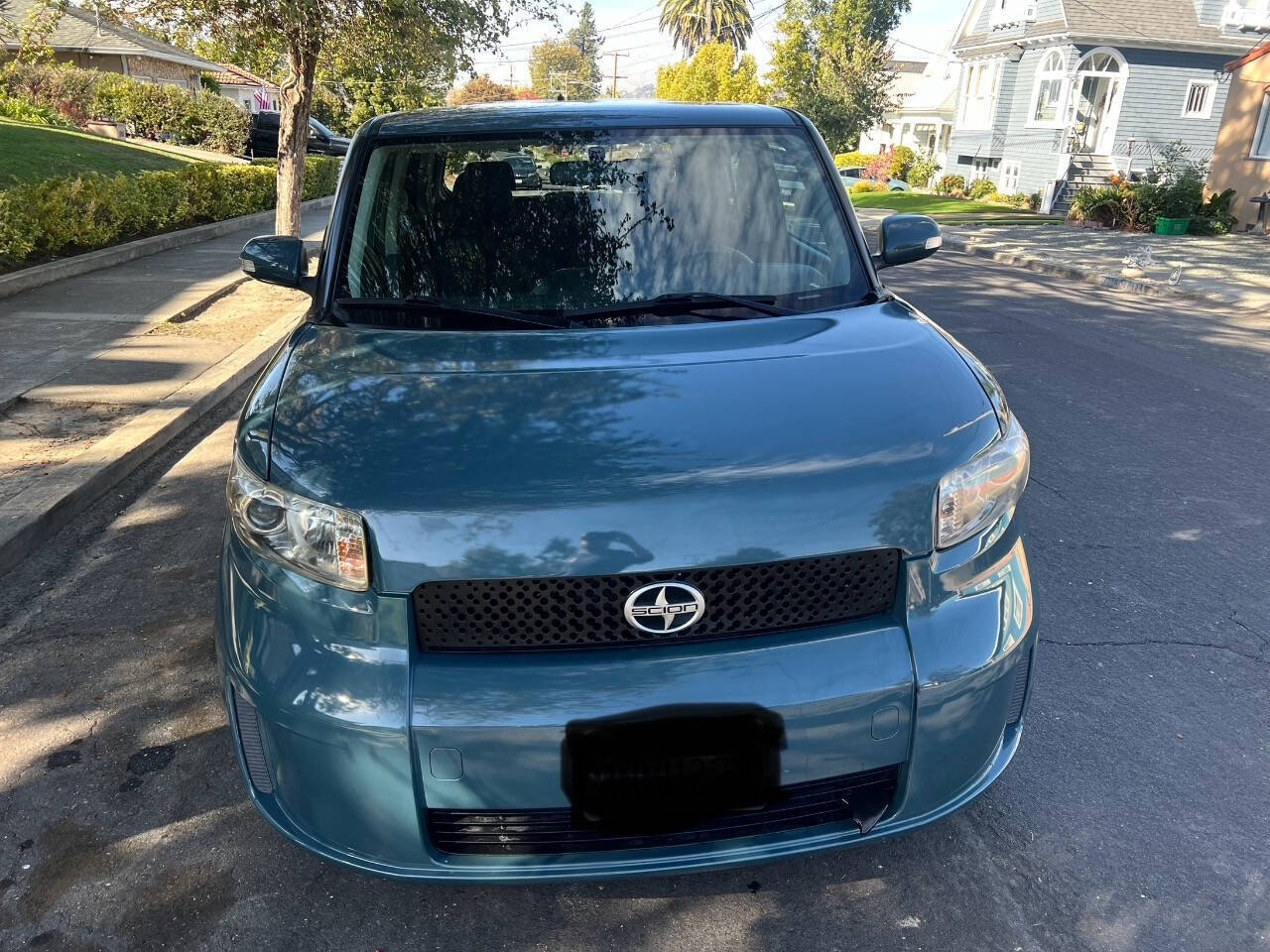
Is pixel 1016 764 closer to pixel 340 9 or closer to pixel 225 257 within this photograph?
pixel 340 9

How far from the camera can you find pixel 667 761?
200 centimetres

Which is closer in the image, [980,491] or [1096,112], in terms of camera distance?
[980,491]

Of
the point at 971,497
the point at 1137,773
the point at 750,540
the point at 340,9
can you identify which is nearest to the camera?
the point at 750,540

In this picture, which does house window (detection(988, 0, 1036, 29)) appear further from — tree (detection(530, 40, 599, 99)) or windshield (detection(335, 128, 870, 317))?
tree (detection(530, 40, 599, 99))

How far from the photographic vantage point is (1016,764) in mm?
2922

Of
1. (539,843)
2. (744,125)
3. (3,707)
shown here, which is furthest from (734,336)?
(3,707)

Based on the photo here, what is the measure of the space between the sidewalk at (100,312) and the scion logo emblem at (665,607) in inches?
232

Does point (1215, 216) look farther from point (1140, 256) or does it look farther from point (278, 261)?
point (278, 261)

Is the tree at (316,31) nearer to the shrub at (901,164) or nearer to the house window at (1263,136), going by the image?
the house window at (1263,136)

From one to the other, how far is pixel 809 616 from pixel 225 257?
13.1 m

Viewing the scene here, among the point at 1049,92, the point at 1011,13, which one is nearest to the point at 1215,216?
the point at 1049,92

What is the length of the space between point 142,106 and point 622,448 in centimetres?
3428

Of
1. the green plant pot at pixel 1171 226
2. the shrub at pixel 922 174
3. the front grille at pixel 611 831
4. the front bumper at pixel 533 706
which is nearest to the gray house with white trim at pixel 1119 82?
the green plant pot at pixel 1171 226

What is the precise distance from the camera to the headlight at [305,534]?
80.6 inches
